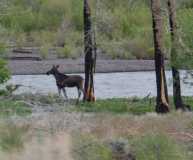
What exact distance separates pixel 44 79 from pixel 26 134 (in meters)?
31.2

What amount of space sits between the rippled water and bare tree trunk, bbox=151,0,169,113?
203 inches

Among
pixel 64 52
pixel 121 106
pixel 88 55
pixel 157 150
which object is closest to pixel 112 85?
pixel 88 55

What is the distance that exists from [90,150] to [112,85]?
29443 millimetres

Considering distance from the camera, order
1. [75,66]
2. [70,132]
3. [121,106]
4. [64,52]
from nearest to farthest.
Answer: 1. [70,132]
2. [121,106]
3. [75,66]
4. [64,52]

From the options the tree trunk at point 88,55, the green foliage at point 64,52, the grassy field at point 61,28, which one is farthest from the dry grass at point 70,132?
the green foliage at point 64,52

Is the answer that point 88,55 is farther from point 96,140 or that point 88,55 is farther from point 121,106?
point 96,140

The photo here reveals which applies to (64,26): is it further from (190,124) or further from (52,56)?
(190,124)

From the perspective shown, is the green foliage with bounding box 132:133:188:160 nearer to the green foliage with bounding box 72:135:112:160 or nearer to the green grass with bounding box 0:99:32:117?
the green foliage with bounding box 72:135:112:160

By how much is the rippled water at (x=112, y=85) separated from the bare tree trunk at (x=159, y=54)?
5.16m

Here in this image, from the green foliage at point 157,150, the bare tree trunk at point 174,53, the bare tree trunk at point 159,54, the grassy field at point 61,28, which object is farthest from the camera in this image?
the grassy field at point 61,28

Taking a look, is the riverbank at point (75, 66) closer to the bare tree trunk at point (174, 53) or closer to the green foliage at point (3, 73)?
the green foliage at point (3, 73)

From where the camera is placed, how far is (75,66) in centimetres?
5309

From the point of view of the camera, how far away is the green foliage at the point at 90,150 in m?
10.8

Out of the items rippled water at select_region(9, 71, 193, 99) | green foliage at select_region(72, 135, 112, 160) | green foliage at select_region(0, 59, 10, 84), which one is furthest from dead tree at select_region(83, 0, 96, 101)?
green foliage at select_region(72, 135, 112, 160)
